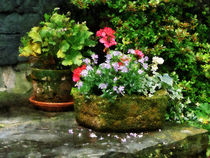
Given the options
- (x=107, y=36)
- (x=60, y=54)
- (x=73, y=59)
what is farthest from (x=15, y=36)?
(x=107, y=36)

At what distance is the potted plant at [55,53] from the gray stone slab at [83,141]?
1.05ft

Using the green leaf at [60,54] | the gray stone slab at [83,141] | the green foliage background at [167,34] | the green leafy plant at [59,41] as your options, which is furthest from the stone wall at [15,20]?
the gray stone slab at [83,141]

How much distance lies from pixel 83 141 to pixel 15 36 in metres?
1.73

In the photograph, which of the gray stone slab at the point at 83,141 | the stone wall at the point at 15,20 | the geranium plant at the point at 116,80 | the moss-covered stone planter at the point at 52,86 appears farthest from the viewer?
the stone wall at the point at 15,20

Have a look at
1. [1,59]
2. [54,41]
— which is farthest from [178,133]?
[1,59]

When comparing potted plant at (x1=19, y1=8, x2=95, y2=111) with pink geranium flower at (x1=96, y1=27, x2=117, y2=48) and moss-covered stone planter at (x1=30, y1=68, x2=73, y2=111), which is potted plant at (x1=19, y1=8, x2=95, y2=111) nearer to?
moss-covered stone planter at (x1=30, y1=68, x2=73, y2=111)

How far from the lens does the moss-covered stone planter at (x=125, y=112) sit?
274 centimetres

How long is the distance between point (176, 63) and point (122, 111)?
150cm

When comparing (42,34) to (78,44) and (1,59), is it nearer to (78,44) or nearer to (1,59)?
(78,44)

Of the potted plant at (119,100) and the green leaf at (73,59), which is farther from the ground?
the green leaf at (73,59)

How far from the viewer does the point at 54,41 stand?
3391 mm

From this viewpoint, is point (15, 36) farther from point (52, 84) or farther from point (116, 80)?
point (116, 80)

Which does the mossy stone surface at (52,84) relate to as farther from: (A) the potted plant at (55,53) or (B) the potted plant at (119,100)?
(B) the potted plant at (119,100)

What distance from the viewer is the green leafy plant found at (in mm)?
3334
